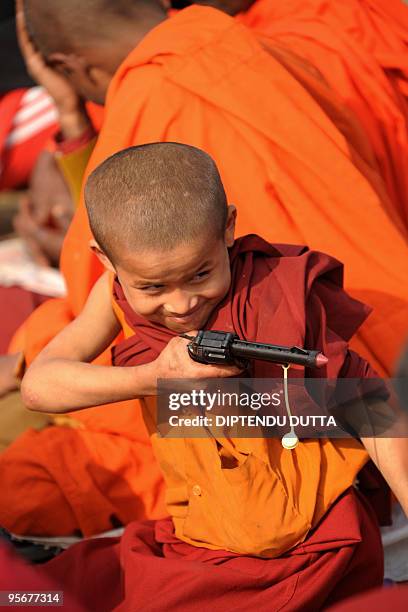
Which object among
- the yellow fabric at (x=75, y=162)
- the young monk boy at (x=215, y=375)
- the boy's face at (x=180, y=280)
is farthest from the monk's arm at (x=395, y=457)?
the yellow fabric at (x=75, y=162)

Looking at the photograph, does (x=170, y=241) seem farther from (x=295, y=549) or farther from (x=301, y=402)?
(x=295, y=549)

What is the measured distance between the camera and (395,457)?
1.92 m

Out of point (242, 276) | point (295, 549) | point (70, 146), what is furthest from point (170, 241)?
point (70, 146)

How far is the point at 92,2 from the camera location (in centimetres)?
319

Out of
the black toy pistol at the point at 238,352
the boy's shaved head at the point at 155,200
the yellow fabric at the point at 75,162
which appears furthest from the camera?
the yellow fabric at the point at 75,162

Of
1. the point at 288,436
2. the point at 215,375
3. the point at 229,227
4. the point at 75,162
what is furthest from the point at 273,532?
the point at 75,162

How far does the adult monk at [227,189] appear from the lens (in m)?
2.57

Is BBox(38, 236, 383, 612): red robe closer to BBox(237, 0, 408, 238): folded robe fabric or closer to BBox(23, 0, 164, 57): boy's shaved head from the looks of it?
BBox(237, 0, 408, 238): folded robe fabric

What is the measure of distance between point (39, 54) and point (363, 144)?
136 centimetres

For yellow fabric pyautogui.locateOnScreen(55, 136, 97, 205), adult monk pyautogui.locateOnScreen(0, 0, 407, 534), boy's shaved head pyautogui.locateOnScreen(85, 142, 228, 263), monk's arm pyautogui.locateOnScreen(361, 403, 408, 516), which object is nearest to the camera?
boy's shaved head pyautogui.locateOnScreen(85, 142, 228, 263)

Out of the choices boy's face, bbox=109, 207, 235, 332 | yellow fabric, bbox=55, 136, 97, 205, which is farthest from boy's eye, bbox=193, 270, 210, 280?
yellow fabric, bbox=55, 136, 97, 205

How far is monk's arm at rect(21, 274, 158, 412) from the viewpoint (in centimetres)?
196

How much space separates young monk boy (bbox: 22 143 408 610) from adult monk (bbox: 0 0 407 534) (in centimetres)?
49

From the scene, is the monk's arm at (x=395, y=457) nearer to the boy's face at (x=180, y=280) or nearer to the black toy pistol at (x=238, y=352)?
the black toy pistol at (x=238, y=352)
